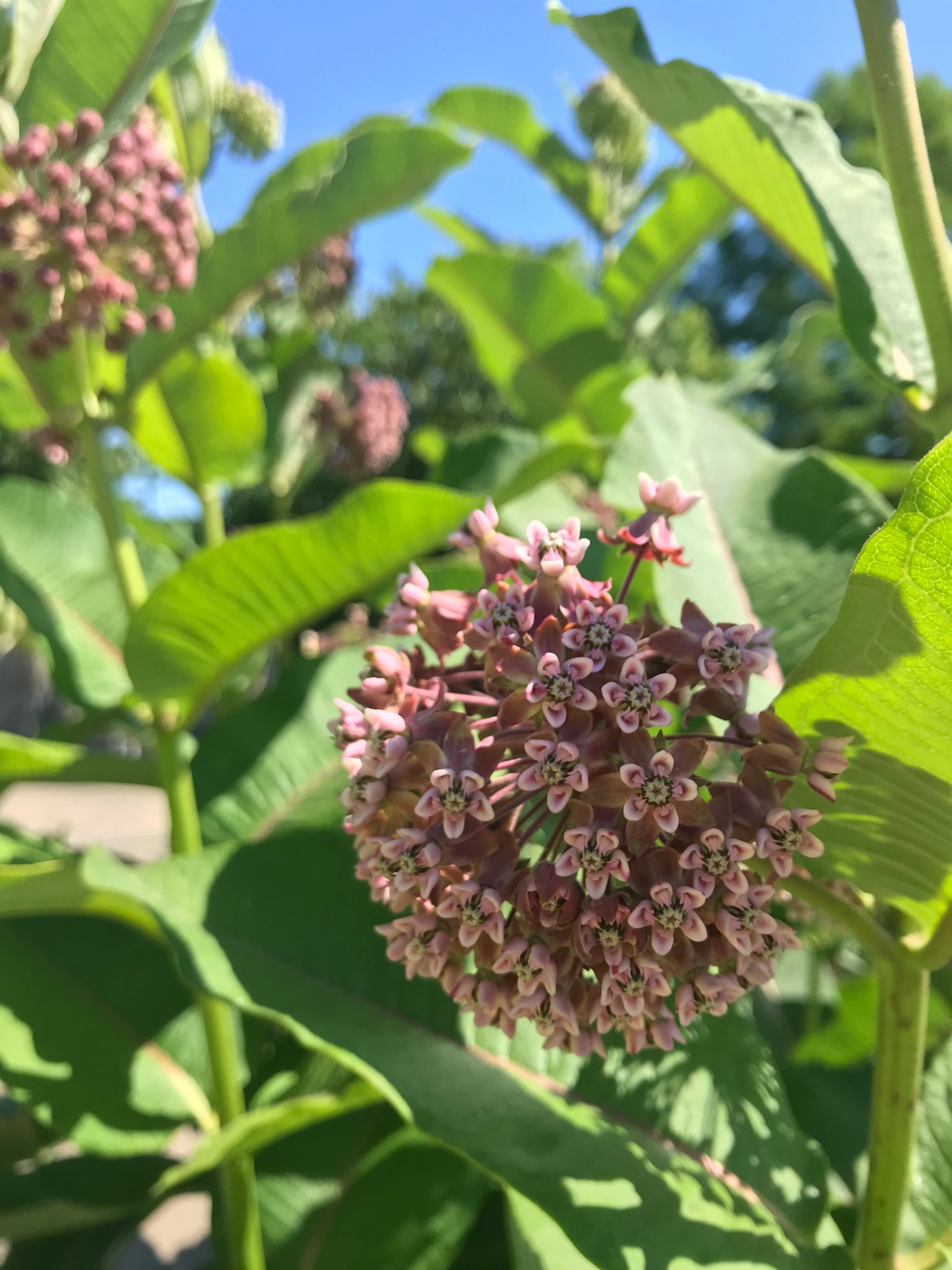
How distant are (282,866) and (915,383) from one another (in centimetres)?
73

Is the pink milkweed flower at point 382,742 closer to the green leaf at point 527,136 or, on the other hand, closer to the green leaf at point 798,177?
the green leaf at point 798,177

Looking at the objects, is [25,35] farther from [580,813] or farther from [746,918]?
[746,918]

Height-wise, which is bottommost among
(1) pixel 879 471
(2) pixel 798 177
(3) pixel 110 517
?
(3) pixel 110 517

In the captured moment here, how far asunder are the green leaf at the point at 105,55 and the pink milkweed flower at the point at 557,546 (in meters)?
0.88

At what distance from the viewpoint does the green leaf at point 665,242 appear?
1.64m

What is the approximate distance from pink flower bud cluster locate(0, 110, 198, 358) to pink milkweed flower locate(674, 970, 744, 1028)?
3.52 ft

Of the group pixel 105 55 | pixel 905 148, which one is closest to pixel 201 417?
pixel 105 55

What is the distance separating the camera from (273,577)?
1.15 m

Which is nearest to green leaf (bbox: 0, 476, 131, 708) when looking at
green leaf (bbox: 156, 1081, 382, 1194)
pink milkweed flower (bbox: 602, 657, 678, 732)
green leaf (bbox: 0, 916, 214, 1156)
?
green leaf (bbox: 0, 916, 214, 1156)

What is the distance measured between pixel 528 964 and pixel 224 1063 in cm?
74

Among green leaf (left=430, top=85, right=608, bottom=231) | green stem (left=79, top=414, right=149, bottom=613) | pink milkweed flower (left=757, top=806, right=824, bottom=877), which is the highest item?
green leaf (left=430, top=85, right=608, bottom=231)

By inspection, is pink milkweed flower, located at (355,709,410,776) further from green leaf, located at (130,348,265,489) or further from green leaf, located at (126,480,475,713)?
green leaf, located at (130,348,265,489)

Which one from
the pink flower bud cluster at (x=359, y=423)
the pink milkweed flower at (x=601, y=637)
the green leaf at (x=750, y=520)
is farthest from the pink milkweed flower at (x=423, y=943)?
the pink flower bud cluster at (x=359, y=423)

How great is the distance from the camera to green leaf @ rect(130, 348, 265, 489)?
1519 mm
